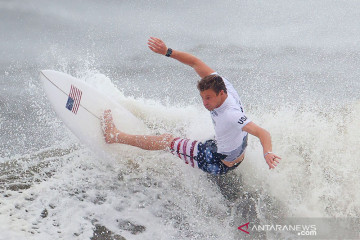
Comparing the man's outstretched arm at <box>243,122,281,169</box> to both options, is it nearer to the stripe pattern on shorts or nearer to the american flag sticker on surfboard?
the stripe pattern on shorts

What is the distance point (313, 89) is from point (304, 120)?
3310mm

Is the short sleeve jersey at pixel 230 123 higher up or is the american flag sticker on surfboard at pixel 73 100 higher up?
the short sleeve jersey at pixel 230 123

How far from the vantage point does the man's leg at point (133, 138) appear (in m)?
4.88

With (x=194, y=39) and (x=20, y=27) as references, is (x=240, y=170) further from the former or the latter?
(x=20, y=27)

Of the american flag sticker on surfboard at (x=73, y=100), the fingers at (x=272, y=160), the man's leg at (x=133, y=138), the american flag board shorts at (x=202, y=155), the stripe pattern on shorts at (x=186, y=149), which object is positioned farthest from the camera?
the american flag sticker on surfboard at (x=73, y=100)

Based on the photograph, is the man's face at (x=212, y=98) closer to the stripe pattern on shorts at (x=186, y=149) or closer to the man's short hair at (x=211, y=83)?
the man's short hair at (x=211, y=83)

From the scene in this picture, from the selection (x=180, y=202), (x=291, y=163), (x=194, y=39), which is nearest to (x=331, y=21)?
(x=194, y=39)

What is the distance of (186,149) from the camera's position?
469 centimetres

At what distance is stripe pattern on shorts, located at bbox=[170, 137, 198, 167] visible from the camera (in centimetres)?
466

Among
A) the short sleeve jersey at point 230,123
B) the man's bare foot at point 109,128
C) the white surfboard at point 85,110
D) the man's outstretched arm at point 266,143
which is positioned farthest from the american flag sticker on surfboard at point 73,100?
the man's outstretched arm at point 266,143

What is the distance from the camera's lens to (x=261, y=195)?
15.7 ft

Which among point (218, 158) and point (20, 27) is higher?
point (20, 27)

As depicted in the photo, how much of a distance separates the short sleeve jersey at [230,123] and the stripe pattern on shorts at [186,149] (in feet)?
1.21

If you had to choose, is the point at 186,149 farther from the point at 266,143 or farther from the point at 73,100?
the point at 73,100
